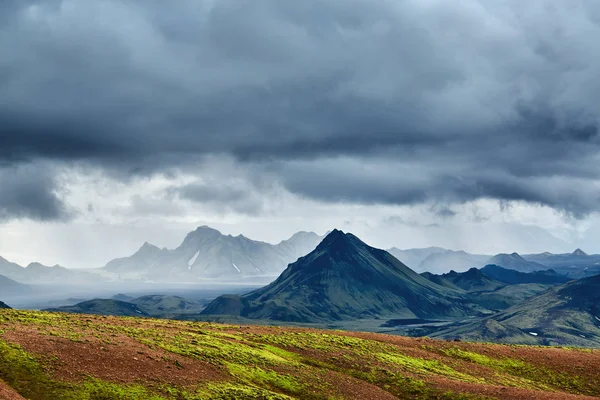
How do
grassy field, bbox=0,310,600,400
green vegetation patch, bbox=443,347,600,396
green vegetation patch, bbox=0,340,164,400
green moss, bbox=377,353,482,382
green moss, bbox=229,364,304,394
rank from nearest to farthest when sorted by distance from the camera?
1. green vegetation patch, bbox=0,340,164,400
2. grassy field, bbox=0,310,600,400
3. green moss, bbox=229,364,304,394
4. green moss, bbox=377,353,482,382
5. green vegetation patch, bbox=443,347,600,396

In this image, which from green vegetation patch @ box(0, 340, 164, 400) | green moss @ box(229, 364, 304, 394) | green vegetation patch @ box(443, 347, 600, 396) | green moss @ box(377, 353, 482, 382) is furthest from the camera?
green vegetation patch @ box(443, 347, 600, 396)

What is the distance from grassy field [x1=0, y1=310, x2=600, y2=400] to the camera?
66375 mm

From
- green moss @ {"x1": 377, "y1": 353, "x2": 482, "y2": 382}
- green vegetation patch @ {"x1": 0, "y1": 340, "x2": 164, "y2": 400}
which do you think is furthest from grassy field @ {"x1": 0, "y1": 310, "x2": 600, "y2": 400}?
green moss @ {"x1": 377, "y1": 353, "x2": 482, "y2": 382}

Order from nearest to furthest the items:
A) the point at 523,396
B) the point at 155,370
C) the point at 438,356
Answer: the point at 155,370 → the point at 523,396 → the point at 438,356

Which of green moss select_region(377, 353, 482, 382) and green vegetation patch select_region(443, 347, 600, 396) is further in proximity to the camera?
green vegetation patch select_region(443, 347, 600, 396)

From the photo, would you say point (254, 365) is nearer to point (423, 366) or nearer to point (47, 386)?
point (47, 386)

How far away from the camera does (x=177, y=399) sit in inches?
2564

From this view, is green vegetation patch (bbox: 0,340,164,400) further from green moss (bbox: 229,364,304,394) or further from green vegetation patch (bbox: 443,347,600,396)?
green vegetation patch (bbox: 443,347,600,396)

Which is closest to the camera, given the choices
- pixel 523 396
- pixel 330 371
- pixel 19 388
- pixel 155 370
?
pixel 19 388

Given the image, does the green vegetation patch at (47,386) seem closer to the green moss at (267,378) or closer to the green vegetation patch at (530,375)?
→ the green moss at (267,378)

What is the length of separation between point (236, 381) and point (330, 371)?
17.1 m

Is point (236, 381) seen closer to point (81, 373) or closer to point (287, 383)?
point (287, 383)

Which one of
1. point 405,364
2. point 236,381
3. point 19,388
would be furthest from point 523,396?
point 19,388

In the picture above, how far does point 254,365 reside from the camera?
82062 millimetres
